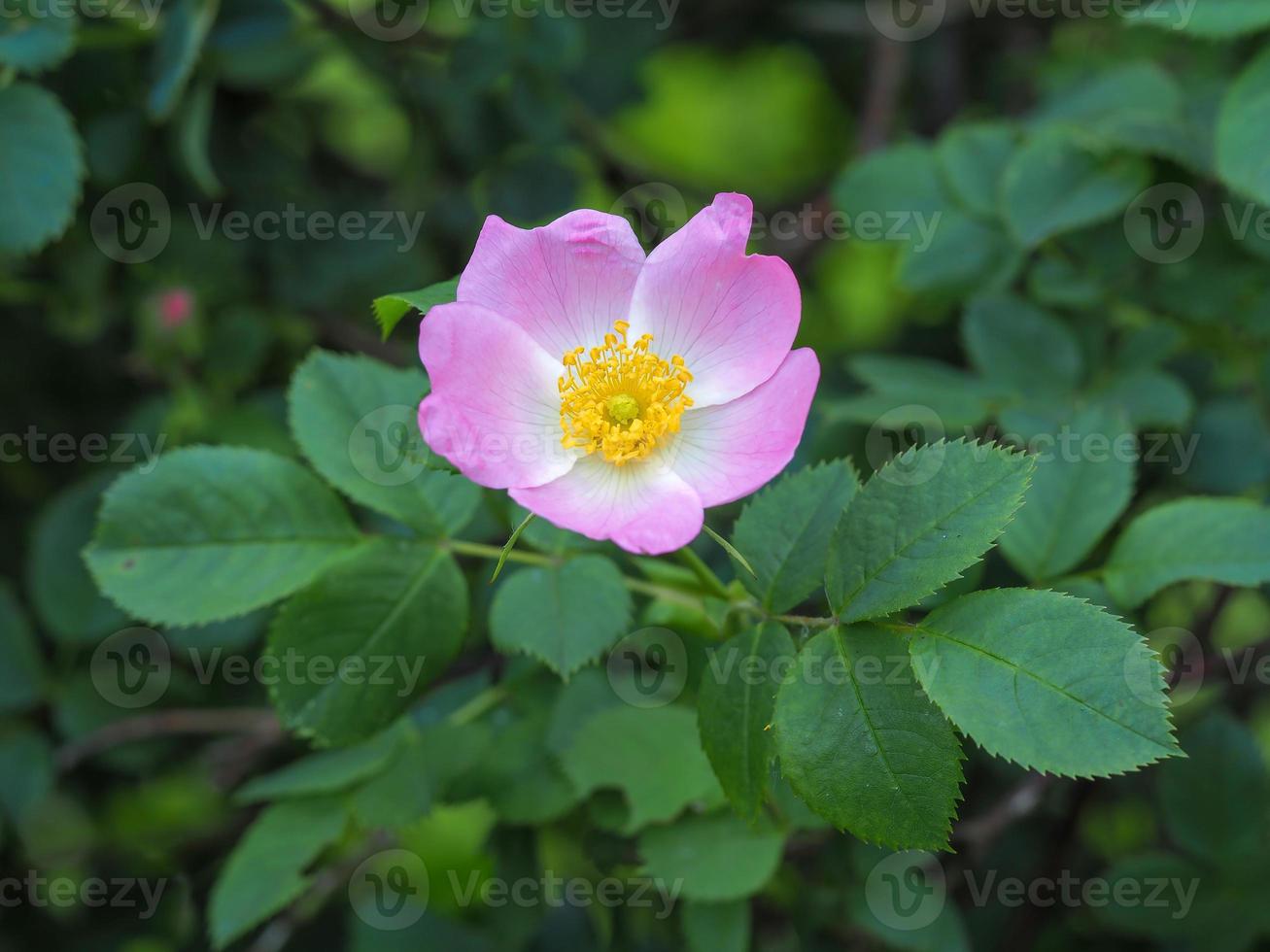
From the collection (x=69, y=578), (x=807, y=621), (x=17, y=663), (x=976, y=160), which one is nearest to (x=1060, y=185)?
(x=976, y=160)

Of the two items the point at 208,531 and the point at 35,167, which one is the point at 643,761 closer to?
the point at 208,531

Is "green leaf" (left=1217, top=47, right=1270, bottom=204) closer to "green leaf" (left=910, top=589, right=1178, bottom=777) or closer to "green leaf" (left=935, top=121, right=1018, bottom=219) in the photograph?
"green leaf" (left=935, top=121, right=1018, bottom=219)

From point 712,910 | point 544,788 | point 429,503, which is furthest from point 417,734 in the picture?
point 712,910

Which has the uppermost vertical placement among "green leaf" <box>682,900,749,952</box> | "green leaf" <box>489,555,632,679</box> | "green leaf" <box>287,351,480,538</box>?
"green leaf" <box>287,351,480,538</box>

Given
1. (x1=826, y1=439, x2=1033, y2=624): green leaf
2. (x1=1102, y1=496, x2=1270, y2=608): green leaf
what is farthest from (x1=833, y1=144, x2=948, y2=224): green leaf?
(x1=826, y1=439, x2=1033, y2=624): green leaf

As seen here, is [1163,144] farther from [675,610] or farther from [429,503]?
[429,503]

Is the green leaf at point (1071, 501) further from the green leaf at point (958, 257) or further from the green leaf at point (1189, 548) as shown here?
the green leaf at point (958, 257)
